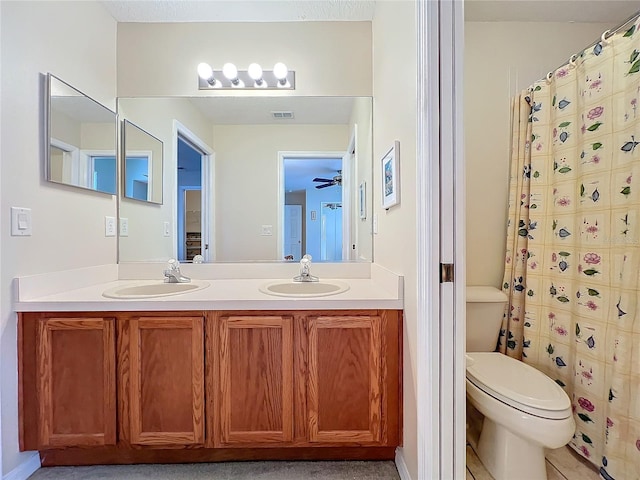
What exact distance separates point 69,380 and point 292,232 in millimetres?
1370

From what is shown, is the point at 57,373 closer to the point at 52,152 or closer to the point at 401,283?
the point at 52,152

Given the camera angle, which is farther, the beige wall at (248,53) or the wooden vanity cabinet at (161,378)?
the beige wall at (248,53)

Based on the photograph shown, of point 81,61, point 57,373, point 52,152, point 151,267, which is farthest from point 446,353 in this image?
point 81,61

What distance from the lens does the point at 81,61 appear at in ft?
5.99

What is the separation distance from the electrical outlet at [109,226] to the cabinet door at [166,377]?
2.72 ft

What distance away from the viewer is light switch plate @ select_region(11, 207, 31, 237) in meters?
1.42

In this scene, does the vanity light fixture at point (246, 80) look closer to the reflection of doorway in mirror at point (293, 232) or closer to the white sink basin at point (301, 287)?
the reflection of doorway in mirror at point (293, 232)

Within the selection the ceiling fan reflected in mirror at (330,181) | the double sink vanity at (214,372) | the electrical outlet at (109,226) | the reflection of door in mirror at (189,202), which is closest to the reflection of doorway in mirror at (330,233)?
the ceiling fan reflected in mirror at (330,181)

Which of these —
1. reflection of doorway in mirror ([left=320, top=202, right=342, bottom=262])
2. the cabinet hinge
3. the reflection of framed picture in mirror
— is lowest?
the cabinet hinge

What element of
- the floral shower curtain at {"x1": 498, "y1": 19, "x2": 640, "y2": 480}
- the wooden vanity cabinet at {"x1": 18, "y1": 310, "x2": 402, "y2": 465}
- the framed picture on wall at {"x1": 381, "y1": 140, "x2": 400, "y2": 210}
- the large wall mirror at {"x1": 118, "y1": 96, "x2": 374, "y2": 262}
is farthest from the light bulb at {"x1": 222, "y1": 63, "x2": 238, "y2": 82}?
the floral shower curtain at {"x1": 498, "y1": 19, "x2": 640, "y2": 480}

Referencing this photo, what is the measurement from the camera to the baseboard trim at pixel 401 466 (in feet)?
4.63

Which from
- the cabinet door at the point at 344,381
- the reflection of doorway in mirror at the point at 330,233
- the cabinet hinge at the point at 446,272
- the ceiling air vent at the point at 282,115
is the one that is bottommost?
the cabinet door at the point at 344,381

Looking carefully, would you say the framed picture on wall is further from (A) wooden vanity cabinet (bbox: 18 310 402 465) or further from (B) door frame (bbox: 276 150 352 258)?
(A) wooden vanity cabinet (bbox: 18 310 402 465)

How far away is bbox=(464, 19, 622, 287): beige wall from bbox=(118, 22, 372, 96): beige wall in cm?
73
